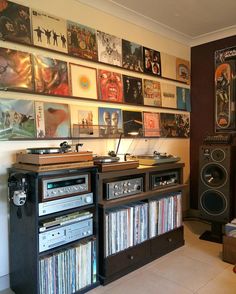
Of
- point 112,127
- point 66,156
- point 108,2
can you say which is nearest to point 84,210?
point 66,156

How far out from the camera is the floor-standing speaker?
8.50 ft

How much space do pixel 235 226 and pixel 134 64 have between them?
174cm

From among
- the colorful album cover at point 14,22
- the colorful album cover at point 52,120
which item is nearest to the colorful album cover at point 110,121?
the colorful album cover at point 52,120

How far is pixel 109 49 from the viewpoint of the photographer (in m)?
2.44

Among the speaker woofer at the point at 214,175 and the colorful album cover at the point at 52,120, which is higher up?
the colorful album cover at the point at 52,120

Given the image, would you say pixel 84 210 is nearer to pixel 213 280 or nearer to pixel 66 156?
pixel 66 156

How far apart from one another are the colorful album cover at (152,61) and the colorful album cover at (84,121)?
0.86 meters

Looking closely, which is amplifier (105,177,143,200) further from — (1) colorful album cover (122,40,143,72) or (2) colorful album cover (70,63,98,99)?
(1) colorful album cover (122,40,143,72)

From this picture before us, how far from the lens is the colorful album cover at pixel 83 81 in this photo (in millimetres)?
2188

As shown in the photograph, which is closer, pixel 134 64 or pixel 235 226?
pixel 235 226

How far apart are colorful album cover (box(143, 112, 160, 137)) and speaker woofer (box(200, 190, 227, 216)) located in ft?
2.65

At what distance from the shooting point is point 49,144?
6.69 feet

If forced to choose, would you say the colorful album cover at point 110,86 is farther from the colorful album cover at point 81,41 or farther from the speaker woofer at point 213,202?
the speaker woofer at point 213,202

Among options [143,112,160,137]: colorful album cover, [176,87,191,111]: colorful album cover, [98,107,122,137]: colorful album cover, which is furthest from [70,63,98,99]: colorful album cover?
[176,87,191,111]: colorful album cover
